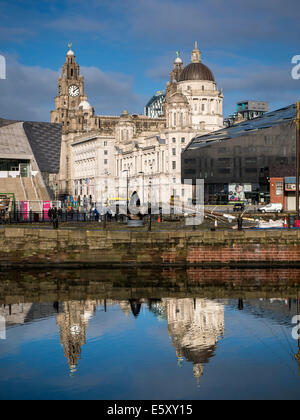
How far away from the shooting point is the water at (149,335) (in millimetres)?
21453

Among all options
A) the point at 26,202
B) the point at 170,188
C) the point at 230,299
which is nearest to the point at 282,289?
the point at 230,299

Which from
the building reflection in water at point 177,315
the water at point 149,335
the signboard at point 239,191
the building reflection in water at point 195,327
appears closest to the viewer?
the water at point 149,335

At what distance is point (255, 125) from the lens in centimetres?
11450

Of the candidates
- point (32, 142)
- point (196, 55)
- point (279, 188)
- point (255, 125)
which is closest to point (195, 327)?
point (32, 142)

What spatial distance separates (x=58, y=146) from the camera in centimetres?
8062

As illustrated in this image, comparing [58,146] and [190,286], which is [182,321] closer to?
[190,286]

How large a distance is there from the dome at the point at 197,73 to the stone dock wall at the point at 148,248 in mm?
128999

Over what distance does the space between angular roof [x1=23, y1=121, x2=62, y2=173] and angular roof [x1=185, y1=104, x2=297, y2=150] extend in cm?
4267

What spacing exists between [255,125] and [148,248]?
242ft

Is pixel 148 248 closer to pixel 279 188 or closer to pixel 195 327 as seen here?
pixel 195 327

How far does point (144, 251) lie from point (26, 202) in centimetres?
2540

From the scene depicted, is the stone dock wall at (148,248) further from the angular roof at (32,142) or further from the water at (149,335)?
the angular roof at (32,142)

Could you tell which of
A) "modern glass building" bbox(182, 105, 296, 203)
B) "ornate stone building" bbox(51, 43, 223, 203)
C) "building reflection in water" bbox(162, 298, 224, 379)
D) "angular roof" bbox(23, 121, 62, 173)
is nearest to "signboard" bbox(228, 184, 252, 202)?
"modern glass building" bbox(182, 105, 296, 203)

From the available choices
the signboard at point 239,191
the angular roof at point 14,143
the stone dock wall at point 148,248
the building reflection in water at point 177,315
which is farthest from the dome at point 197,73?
the building reflection in water at point 177,315
